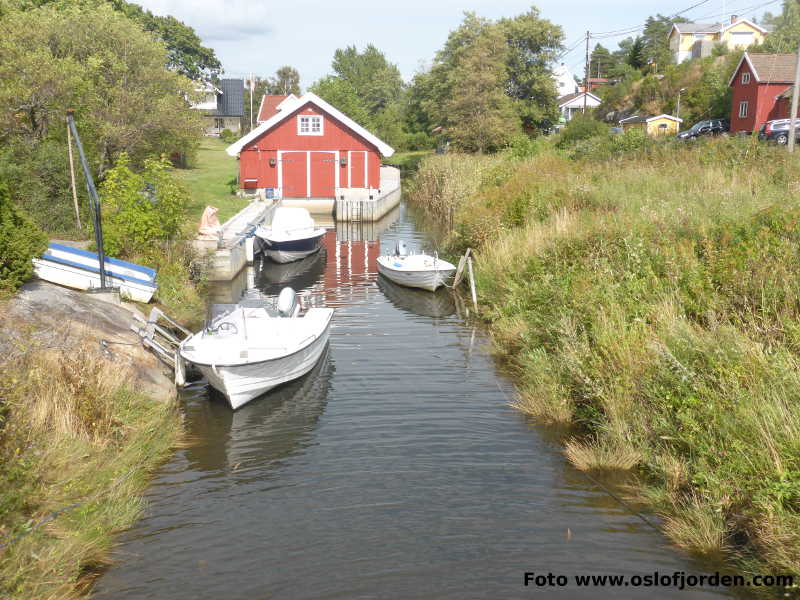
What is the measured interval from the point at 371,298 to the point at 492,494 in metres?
13.5

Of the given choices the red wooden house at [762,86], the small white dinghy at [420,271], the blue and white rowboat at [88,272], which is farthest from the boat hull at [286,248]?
the red wooden house at [762,86]

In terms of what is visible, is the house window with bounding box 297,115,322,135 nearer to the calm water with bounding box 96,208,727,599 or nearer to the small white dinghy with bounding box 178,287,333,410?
the small white dinghy with bounding box 178,287,333,410

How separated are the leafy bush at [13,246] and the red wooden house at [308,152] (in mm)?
27961

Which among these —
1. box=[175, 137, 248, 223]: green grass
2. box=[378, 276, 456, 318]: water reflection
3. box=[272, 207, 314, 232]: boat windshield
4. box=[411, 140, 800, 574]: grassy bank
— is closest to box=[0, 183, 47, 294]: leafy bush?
box=[175, 137, 248, 223]: green grass

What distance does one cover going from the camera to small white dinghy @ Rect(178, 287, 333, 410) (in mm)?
12625

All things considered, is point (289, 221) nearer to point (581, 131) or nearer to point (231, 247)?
point (231, 247)

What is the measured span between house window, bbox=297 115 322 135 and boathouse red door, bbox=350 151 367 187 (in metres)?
2.44

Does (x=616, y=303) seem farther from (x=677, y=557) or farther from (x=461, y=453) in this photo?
(x=677, y=557)

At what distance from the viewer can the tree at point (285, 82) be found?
4875 inches

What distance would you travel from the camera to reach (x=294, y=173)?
43.0 meters

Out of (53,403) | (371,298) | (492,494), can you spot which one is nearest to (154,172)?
(371,298)

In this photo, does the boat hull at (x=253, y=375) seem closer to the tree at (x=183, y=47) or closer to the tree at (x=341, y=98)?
the tree at (x=341, y=98)

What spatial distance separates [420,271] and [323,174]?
895 inches

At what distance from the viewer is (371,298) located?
22.5 m
